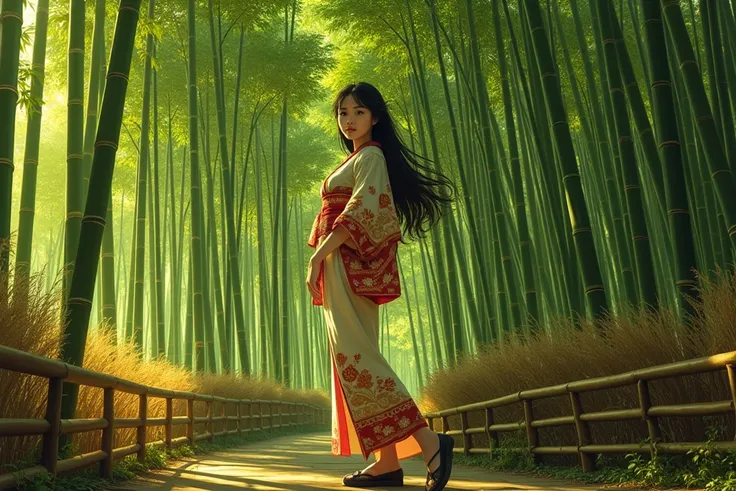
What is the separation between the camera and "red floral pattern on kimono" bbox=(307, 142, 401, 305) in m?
2.58

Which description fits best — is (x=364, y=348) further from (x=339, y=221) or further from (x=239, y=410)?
(x=239, y=410)

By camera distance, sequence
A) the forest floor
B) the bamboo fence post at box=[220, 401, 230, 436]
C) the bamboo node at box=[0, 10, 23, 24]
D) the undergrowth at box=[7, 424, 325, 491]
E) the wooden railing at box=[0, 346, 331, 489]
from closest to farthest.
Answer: the wooden railing at box=[0, 346, 331, 489]
the undergrowth at box=[7, 424, 325, 491]
the forest floor
the bamboo node at box=[0, 10, 23, 24]
the bamboo fence post at box=[220, 401, 230, 436]

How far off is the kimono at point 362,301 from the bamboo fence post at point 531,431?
124 cm

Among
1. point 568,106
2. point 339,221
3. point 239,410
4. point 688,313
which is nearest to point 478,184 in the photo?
point 568,106

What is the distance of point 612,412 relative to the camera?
2869mm

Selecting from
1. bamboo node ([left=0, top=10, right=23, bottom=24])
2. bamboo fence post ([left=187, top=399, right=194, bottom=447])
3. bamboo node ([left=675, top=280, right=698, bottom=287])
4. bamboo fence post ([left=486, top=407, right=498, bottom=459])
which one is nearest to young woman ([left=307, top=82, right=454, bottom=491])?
bamboo node ([left=675, top=280, right=698, bottom=287])

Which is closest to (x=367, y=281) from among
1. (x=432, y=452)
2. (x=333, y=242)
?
(x=333, y=242)

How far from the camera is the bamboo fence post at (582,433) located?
10.2 feet

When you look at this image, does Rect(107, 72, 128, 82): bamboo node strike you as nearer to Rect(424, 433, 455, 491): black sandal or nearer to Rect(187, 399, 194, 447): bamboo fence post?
Rect(424, 433, 455, 491): black sandal

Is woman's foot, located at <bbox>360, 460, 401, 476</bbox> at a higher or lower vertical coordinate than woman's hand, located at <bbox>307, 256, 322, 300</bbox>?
lower

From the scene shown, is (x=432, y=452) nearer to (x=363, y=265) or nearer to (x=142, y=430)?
(x=363, y=265)

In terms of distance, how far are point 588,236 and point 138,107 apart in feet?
26.5

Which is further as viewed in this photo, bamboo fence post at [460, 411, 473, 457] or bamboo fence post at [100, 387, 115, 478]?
bamboo fence post at [460, 411, 473, 457]

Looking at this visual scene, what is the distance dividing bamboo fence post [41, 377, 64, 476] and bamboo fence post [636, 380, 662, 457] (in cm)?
202
